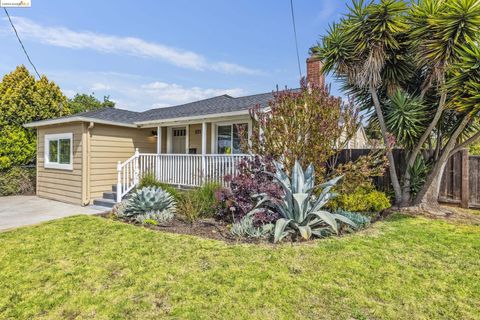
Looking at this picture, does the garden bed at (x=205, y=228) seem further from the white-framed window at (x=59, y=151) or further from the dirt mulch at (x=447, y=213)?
the white-framed window at (x=59, y=151)

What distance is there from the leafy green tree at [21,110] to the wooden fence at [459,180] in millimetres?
15440

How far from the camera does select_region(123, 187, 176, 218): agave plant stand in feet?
22.6

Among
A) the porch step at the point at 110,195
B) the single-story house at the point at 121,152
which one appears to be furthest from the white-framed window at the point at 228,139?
the porch step at the point at 110,195

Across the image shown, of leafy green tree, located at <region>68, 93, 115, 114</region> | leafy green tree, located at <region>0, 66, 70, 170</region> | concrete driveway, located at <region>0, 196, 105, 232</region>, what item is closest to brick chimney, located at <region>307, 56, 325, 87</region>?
concrete driveway, located at <region>0, 196, 105, 232</region>

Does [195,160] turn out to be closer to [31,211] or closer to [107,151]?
[107,151]

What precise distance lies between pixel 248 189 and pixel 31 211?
756 centimetres

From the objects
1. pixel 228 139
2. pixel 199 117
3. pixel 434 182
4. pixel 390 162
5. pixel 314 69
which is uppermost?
pixel 314 69

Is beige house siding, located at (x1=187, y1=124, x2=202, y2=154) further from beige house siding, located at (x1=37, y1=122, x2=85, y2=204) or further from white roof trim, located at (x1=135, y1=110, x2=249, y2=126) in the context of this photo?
beige house siding, located at (x1=37, y1=122, x2=85, y2=204)

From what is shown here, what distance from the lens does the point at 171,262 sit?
4082mm

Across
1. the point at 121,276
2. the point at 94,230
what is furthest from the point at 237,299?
the point at 94,230

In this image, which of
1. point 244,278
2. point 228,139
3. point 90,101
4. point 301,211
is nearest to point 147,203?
point 301,211

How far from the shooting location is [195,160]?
31.0 feet

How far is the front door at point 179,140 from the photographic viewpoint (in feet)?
40.2

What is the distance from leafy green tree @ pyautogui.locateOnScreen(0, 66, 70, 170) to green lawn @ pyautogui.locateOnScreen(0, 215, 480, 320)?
9.70 metres
